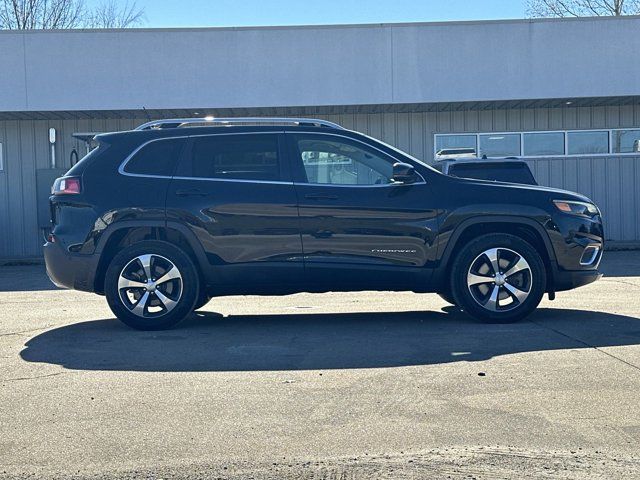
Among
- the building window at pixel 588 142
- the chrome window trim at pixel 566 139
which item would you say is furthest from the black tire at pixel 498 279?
the building window at pixel 588 142

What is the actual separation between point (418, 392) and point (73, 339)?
3479 millimetres

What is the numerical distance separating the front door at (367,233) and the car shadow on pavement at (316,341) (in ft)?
1.59

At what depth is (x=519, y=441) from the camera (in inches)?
182

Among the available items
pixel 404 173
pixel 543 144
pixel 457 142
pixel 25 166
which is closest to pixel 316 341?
pixel 404 173

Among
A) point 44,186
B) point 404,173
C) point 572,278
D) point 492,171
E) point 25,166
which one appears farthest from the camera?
point 25,166

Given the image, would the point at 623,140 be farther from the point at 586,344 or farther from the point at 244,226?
the point at 244,226

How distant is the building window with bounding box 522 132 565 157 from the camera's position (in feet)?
66.6

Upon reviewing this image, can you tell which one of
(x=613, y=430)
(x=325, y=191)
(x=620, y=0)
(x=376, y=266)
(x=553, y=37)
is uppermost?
(x=620, y=0)

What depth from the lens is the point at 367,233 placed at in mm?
8047

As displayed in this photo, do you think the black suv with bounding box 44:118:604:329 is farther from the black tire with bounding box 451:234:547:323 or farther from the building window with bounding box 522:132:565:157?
the building window with bounding box 522:132:565:157

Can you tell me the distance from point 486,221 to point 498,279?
531mm

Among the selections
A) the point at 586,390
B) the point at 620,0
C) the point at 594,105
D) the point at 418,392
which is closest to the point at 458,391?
the point at 418,392

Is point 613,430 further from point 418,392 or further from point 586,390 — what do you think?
point 418,392

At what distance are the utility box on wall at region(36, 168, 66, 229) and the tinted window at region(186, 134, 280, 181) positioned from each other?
41.0 feet
